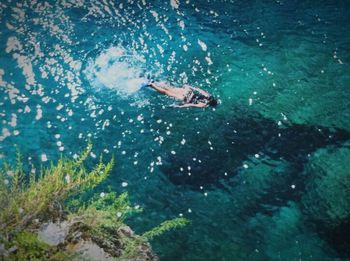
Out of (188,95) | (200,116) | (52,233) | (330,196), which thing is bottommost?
(330,196)

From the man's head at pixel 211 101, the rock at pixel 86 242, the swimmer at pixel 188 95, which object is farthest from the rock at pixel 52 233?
the man's head at pixel 211 101

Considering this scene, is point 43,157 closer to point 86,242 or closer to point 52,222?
point 52,222

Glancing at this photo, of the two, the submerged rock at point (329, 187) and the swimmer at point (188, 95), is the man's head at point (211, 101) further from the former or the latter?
the submerged rock at point (329, 187)

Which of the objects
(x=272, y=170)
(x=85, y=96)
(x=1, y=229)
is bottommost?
(x=272, y=170)

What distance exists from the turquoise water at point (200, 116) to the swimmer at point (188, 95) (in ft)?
0.67

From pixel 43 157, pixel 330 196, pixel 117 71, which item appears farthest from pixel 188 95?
pixel 330 196

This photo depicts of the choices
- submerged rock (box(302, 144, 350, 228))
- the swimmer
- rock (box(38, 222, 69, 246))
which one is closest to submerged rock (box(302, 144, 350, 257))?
submerged rock (box(302, 144, 350, 228))

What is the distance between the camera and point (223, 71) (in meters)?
10.2

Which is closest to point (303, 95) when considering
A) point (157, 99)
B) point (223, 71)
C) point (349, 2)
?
point (223, 71)

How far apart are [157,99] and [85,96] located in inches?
74.5

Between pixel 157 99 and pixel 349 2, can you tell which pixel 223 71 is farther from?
pixel 349 2

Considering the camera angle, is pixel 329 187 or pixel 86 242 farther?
pixel 329 187

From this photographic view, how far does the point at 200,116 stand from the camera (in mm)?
8969

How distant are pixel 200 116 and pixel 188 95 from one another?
0.64 metres
